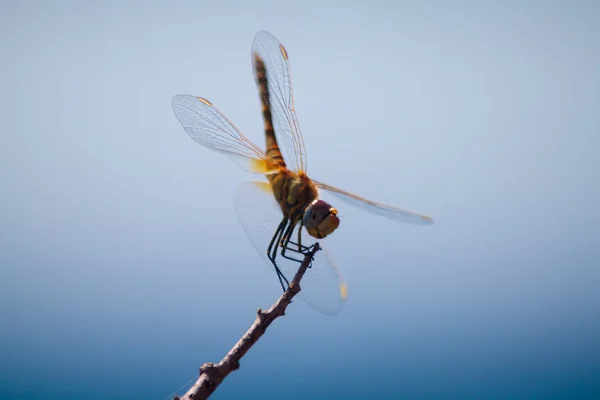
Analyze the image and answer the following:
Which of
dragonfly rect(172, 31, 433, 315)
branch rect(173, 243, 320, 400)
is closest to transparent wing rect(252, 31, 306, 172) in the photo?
dragonfly rect(172, 31, 433, 315)

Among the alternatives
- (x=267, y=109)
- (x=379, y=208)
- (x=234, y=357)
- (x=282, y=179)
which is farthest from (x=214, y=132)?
(x=234, y=357)

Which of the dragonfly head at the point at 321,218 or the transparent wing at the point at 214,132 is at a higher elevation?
the transparent wing at the point at 214,132

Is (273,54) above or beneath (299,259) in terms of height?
above

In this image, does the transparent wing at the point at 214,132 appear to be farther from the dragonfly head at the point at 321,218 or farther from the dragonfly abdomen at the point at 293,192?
the dragonfly head at the point at 321,218

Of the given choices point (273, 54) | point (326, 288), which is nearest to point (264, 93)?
point (273, 54)

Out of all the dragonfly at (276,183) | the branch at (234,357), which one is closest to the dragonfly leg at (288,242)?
the dragonfly at (276,183)

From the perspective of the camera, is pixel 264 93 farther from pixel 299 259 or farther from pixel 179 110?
pixel 299 259
